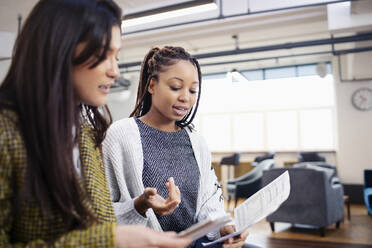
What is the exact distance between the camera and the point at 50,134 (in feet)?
2.26

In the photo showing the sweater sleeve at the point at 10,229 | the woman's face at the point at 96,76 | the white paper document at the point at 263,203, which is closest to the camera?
the sweater sleeve at the point at 10,229

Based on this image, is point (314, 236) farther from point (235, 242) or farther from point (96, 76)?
point (96, 76)

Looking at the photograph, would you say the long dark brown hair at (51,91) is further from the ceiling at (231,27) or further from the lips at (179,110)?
the ceiling at (231,27)

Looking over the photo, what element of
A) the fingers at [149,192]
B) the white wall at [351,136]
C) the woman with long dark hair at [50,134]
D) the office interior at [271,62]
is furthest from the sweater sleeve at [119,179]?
the white wall at [351,136]

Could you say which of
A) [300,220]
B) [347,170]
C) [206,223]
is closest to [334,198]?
[300,220]

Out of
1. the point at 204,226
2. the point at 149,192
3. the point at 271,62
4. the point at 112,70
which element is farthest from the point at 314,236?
the point at 271,62

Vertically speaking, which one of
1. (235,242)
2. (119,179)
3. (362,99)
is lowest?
(235,242)

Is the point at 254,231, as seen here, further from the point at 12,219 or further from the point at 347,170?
the point at 12,219

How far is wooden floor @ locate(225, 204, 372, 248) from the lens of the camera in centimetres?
435

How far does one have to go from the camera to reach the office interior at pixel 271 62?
4660mm

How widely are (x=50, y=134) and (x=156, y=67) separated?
2.44 feet

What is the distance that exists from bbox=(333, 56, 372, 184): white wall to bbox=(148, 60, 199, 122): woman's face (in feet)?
24.9

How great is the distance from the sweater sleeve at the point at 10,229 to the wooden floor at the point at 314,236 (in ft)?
11.7

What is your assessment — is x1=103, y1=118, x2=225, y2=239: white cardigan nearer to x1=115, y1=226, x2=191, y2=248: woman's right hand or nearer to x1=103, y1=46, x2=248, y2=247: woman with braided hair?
x1=103, y1=46, x2=248, y2=247: woman with braided hair
